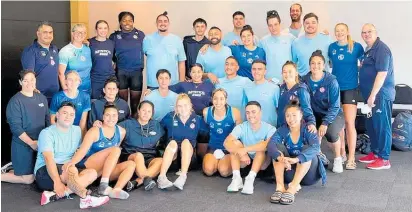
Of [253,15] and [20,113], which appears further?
[253,15]

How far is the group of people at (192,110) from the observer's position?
382 cm

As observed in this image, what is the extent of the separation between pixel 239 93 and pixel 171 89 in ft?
2.39

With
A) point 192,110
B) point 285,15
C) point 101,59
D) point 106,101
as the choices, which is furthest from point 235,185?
point 285,15

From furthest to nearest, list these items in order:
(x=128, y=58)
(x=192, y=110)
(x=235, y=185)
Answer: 1. (x=128, y=58)
2. (x=192, y=110)
3. (x=235, y=185)

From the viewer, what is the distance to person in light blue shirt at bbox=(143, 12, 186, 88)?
5051mm

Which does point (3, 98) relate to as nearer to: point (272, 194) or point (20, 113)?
point (20, 113)

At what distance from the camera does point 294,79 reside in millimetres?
4223

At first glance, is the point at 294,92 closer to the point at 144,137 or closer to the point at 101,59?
the point at 144,137

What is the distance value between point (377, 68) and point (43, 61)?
3.25m

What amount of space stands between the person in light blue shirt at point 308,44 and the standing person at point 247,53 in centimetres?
38

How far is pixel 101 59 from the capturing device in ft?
16.1

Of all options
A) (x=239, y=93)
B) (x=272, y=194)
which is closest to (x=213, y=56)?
(x=239, y=93)

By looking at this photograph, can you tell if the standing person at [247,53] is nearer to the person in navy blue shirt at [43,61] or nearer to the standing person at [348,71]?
the standing person at [348,71]

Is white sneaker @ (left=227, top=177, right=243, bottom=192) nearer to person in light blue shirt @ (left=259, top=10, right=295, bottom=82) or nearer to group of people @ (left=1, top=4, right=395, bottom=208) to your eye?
group of people @ (left=1, top=4, right=395, bottom=208)
